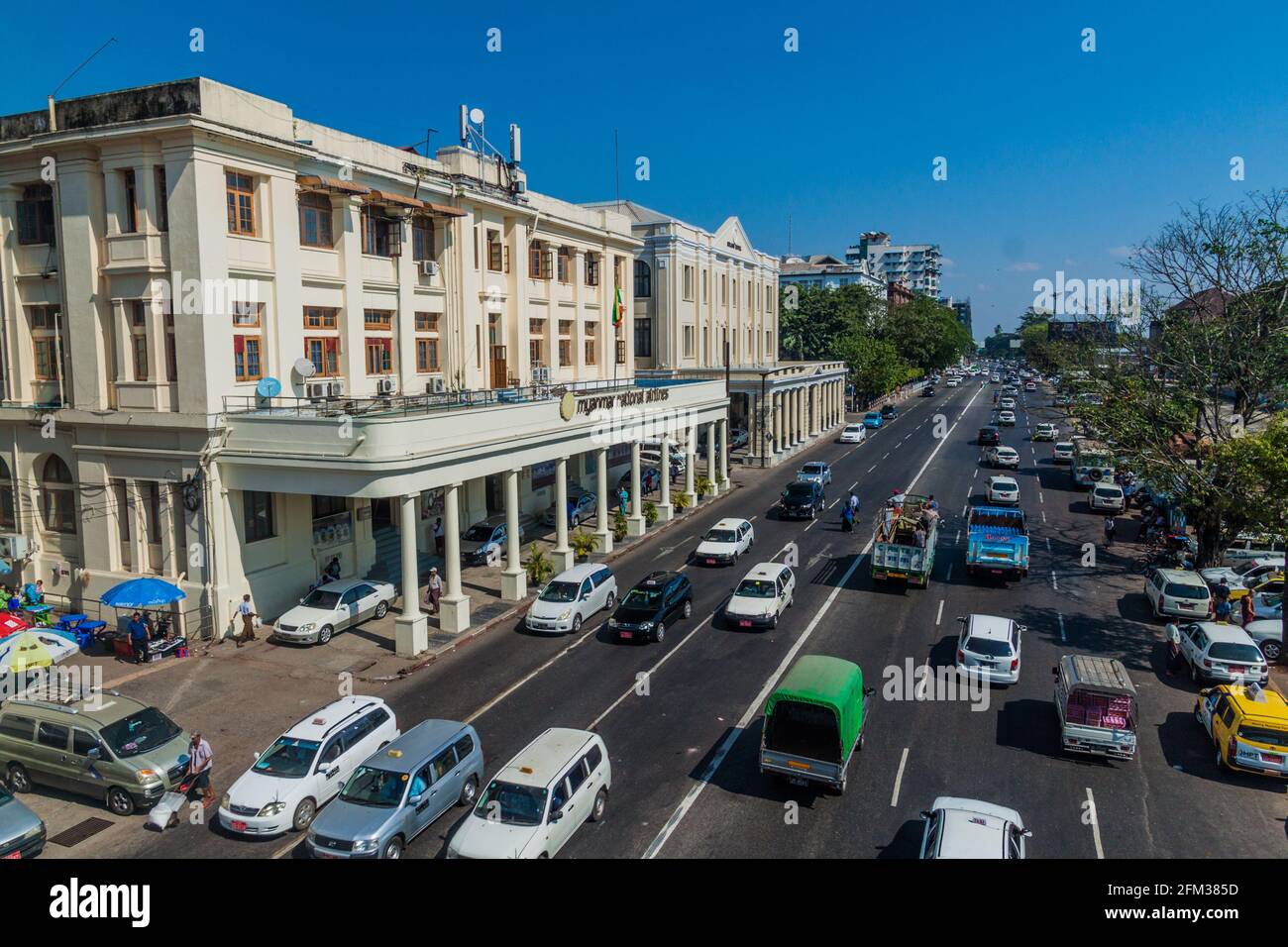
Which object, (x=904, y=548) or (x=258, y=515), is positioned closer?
(x=258, y=515)

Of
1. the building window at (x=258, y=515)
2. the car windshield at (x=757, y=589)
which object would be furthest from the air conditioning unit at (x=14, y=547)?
the car windshield at (x=757, y=589)

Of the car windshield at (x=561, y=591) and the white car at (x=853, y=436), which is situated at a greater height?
the white car at (x=853, y=436)

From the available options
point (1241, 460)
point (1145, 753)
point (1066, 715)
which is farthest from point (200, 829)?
point (1241, 460)

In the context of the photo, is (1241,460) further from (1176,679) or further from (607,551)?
(607,551)

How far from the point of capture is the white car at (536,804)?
575 inches

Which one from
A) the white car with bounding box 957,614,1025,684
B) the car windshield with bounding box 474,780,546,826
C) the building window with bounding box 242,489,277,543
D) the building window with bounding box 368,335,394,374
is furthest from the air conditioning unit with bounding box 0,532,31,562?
A: the white car with bounding box 957,614,1025,684

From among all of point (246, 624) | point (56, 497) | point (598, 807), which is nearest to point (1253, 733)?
point (598, 807)

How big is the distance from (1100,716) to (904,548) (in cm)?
1329

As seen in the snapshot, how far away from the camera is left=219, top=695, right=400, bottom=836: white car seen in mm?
16438

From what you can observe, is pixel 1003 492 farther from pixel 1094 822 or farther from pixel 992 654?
pixel 1094 822

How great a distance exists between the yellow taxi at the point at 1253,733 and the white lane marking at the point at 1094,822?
3.36 metres

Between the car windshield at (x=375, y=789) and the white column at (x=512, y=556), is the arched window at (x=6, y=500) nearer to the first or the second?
the white column at (x=512, y=556)

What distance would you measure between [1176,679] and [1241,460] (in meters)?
7.85

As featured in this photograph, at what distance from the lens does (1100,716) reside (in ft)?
63.0
